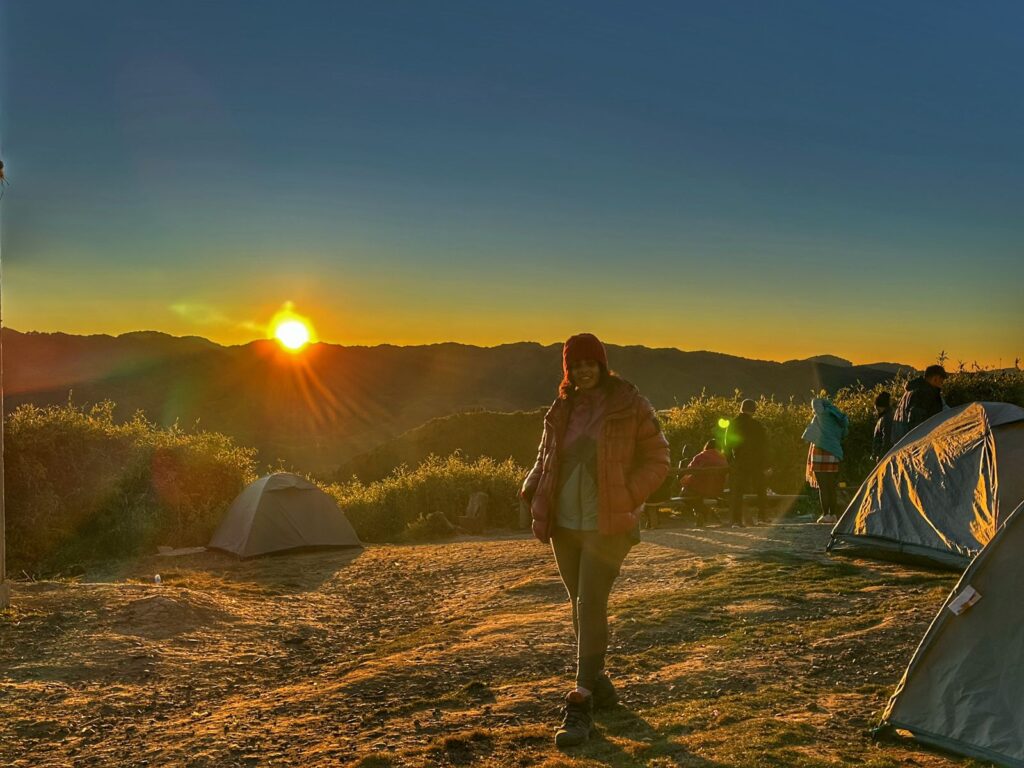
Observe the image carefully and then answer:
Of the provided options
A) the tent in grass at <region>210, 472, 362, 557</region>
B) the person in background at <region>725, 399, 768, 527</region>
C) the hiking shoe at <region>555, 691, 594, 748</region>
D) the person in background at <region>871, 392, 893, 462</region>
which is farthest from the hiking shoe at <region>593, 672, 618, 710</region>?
the tent in grass at <region>210, 472, 362, 557</region>

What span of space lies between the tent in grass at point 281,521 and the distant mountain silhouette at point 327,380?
149 ft

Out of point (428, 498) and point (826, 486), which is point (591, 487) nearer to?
point (826, 486)

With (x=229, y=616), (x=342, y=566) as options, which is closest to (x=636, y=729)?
(x=229, y=616)

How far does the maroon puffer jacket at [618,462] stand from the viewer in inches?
190

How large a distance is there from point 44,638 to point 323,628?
8.05ft

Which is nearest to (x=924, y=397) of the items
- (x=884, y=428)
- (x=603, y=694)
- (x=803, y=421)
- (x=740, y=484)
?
(x=884, y=428)

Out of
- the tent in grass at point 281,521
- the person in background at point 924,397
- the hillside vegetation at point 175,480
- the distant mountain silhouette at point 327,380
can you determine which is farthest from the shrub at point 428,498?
the distant mountain silhouette at point 327,380

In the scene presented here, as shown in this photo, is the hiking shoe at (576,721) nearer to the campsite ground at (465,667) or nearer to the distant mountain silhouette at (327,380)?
the campsite ground at (465,667)

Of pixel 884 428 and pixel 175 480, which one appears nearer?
pixel 884 428

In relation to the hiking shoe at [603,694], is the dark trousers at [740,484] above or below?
above

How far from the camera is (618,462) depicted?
4895 mm

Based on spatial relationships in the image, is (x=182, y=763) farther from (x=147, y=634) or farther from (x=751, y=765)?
(x=147, y=634)

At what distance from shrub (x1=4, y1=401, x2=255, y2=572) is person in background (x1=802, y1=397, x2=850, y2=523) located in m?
10.5

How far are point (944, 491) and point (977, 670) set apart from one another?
5.04m
